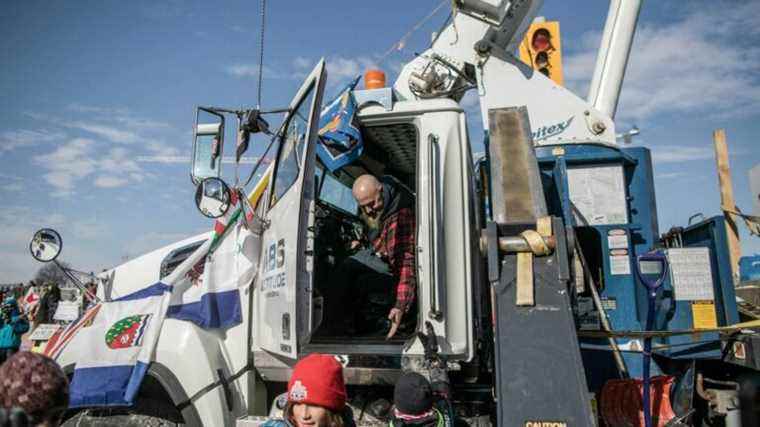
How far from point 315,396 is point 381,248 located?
73.9 inches

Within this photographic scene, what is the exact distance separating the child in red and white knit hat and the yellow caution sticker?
2874 millimetres

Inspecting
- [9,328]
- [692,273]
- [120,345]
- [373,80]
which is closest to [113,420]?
[120,345]

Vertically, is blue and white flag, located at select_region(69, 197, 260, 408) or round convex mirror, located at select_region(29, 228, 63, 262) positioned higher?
round convex mirror, located at select_region(29, 228, 63, 262)

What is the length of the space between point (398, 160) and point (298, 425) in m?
3.14

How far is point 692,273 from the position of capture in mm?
3781

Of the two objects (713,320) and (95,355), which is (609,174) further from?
(95,355)

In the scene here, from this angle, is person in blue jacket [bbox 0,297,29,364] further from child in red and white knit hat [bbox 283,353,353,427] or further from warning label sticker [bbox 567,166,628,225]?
warning label sticker [bbox 567,166,628,225]

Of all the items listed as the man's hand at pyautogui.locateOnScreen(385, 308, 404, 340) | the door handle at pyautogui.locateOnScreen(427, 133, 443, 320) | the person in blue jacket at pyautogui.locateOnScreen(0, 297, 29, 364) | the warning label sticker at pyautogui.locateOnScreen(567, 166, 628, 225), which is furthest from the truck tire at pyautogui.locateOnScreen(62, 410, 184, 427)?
the person in blue jacket at pyautogui.locateOnScreen(0, 297, 29, 364)

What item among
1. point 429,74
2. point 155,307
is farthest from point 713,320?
point 155,307

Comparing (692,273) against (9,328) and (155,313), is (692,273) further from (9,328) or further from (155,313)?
(9,328)

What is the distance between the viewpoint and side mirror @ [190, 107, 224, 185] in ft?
11.8

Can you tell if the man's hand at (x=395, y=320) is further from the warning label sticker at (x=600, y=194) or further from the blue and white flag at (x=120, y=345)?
the warning label sticker at (x=600, y=194)

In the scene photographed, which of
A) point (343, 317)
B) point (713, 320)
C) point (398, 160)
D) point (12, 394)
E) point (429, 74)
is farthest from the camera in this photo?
point (429, 74)

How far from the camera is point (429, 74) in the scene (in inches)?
215
